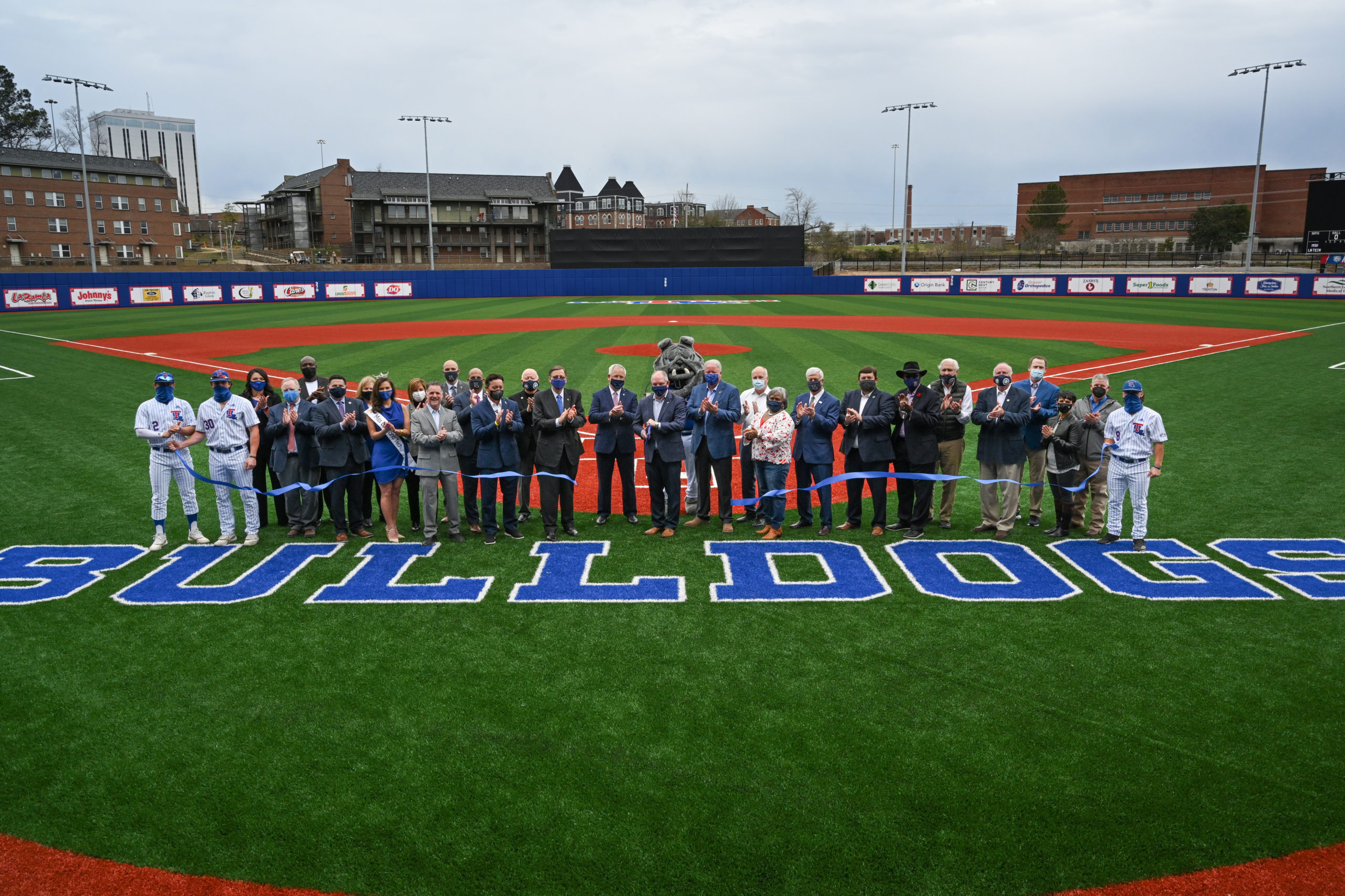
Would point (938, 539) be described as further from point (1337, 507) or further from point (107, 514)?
point (107, 514)

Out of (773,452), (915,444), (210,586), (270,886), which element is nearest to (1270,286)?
(915,444)

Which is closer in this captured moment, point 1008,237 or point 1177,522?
point 1177,522

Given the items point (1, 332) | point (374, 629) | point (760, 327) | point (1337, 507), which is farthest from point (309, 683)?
point (1, 332)

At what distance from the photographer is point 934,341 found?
29578mm

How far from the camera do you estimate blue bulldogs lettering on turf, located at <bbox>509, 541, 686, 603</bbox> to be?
8.56m

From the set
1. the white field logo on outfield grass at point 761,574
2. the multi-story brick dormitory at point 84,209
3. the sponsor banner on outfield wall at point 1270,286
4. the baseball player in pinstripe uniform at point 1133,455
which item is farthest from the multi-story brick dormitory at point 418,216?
the baseball player in pinstripe uniform at point 1133,455

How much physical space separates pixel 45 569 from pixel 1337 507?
15422mm

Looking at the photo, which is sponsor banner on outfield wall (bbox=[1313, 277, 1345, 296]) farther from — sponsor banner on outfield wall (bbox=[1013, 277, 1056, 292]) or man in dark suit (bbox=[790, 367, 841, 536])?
man in dark suit (bbox=[790, 367, 841, 536])

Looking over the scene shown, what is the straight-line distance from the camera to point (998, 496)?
1062cm

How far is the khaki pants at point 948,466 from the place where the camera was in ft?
Result: 35.3

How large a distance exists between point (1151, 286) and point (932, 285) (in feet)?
42.3

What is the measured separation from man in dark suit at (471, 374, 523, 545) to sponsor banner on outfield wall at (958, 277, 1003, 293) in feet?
172

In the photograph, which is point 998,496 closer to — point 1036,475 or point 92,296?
point 1036,475

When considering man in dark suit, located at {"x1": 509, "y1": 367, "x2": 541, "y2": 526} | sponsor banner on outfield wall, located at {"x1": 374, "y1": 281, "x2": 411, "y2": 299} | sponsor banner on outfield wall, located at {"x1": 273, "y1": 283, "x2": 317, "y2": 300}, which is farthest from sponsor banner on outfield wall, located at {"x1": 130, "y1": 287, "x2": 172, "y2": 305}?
man in dark suit, located at {"x1": 509, "y1": 367, "x2": 541, "y2": 526}
